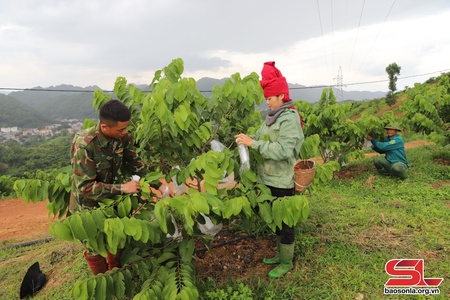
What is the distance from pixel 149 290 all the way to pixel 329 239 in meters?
2.84

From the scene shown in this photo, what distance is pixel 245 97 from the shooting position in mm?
2861

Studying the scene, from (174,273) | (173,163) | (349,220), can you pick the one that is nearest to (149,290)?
(174,273)

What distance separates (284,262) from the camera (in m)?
3.45

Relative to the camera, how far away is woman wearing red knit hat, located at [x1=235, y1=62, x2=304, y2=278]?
2678 mm

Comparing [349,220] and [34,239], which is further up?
[349,220]

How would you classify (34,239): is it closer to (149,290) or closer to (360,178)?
(149,290)

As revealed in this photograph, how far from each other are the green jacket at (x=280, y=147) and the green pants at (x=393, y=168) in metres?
5.18

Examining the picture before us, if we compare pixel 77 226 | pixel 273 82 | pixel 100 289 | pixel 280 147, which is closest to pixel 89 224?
pixel 77 226

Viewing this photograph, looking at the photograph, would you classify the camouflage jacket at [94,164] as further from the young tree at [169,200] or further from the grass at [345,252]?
the grass at [345,252]

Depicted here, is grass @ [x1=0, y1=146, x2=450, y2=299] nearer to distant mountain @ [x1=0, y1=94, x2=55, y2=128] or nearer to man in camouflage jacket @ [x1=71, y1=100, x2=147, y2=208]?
man in camouflage jacket @ [x1=71, y1=100, x2=147, y2=208]

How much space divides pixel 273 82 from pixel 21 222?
8.47m

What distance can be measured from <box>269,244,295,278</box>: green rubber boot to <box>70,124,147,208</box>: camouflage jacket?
196cm

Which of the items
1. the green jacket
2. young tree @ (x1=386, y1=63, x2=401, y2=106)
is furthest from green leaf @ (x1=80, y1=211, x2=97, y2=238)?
young tree @ (x1=386, y1=63, x2=401, y2=106)

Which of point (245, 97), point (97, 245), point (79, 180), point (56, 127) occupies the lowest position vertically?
point (56, 127)
